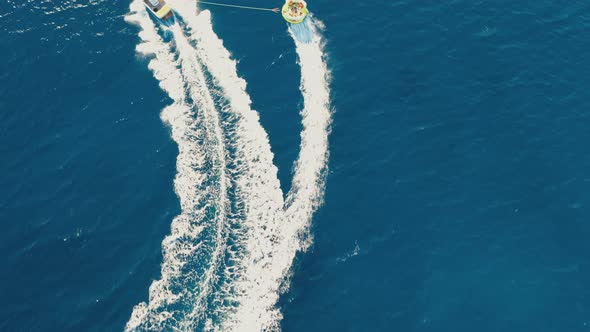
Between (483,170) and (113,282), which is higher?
(113,282)

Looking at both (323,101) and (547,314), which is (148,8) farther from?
(547,314)

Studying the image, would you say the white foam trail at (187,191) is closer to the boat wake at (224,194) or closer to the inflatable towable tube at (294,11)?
the boat wake at (224,194)

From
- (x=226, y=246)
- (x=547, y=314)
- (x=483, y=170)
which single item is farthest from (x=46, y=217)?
(x=547, y=314)

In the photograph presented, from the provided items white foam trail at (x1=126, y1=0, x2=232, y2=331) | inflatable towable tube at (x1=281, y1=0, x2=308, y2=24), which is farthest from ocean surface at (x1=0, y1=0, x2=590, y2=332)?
inflatable towable tube at (x1=281, y1=0, x2=308, y2=24)


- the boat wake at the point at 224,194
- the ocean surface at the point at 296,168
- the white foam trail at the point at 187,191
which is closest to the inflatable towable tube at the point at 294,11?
the ocean surface at the point at 296,168

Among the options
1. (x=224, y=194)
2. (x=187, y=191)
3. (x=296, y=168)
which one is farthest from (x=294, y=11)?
(x=187, y=191)

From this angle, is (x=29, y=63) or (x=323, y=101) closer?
(x=323, y=101)

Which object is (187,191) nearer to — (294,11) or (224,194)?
(224,194)
